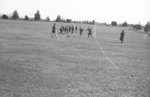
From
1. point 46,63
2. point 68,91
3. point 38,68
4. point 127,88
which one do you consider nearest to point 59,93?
point 68,91

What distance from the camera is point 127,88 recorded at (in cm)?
764

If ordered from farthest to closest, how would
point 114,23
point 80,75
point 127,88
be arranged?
1. point 114,23
2. point 80,75
3. point 127,88

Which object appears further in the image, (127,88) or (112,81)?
(112,81)

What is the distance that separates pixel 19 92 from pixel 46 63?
4.59 meters

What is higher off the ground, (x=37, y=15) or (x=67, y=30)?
(x=37, y=15)

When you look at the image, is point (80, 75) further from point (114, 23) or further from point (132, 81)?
point (114, 23)

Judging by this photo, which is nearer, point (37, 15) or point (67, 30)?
point (67, 30)

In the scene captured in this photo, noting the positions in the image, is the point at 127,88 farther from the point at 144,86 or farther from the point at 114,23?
the point at 114,23

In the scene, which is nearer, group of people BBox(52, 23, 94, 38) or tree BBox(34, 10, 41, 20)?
group of people BBox(52, 23, 94, 38)

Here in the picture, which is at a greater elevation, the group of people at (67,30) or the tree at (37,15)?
the tree at (37,15)

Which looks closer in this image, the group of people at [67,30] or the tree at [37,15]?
the group of people at [67,30]

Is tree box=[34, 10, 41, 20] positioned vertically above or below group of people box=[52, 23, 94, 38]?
above

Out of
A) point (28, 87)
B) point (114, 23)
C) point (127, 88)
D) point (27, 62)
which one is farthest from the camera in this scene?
point (114, 23)

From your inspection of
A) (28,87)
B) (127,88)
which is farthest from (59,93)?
(127,88)
